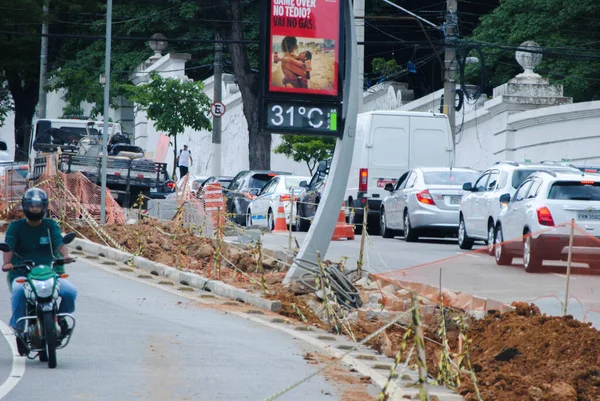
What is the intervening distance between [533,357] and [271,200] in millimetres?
18457

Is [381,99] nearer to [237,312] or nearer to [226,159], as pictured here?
[226,159]

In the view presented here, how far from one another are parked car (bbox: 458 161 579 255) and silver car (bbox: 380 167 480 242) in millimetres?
1502

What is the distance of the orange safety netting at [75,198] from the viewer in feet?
83.0

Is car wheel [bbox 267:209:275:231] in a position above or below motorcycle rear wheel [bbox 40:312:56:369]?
above

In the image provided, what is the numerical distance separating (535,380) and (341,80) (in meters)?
7.18

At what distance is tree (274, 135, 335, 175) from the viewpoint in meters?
43.0

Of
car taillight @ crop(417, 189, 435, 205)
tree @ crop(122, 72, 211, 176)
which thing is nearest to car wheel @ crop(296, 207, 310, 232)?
car taillight @ crop(417, 189, 435, 205)

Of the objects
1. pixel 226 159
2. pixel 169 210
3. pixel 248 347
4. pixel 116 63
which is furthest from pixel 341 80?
pixel 116 63

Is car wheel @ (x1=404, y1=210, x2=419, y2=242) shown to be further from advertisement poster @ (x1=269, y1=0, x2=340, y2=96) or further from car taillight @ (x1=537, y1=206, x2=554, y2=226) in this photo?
advertisement poster @ (x1=269, y1=0, x2=340, y2=96)

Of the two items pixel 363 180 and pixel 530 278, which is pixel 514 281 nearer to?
pixel 530 278

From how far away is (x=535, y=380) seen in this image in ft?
30.4

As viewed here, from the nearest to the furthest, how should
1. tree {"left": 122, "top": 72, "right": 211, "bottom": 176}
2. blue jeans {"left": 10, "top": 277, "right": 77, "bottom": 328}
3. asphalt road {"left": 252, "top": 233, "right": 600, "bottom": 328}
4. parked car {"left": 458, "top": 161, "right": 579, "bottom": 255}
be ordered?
blue jeans {"left": 10, "top": 277, "right": 77, "bottom": 328}
asphalt road {"left": 252, "top": 233, "right": 600, "bottom": 328}
parked car {"left": 458, "top": 161, "right": 579, "bottom": 255}
tree {"left": 122, "top": 72, "right": 211, "bottom": 176}

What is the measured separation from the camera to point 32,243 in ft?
35.3

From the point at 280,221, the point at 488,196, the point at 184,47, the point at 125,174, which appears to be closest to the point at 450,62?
the point at 280,221
